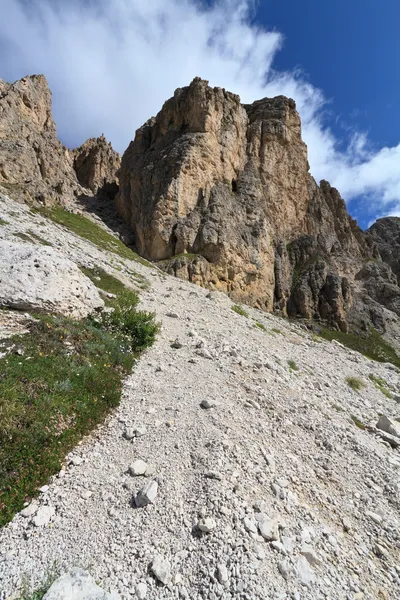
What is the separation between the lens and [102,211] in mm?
78812

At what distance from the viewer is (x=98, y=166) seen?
328 feet

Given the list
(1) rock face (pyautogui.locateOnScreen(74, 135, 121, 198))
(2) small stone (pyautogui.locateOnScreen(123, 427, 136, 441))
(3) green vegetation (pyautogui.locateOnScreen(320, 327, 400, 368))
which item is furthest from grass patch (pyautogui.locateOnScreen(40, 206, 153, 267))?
(3) green vegetation (pyautogui.locateOnScreen(320, 327, 400, 368))

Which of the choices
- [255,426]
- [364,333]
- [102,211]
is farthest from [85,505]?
[364,333]

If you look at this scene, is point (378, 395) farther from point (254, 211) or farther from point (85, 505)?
point (254, 211)

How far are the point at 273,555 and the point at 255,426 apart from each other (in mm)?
3352

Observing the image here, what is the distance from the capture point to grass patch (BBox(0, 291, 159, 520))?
18.1ft

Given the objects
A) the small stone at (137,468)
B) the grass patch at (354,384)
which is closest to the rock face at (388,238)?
the grass patch at (354,384)

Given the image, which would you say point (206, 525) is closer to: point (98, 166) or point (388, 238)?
point (98, 166)

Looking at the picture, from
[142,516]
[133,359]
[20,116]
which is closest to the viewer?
[142,516]

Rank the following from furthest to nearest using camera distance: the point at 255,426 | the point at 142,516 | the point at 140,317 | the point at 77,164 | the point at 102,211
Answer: the point at 77,164 → the point at 102,211 → the point at 140,317 → the point at 255,426 → the point at 142,516

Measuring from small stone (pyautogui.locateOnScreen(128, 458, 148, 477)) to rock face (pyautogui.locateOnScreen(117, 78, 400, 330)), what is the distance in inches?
1793

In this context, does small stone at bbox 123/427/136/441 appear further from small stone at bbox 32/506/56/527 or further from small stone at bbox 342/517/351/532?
small stone at bbox 342/517/351/532

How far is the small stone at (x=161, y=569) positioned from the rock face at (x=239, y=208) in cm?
4728

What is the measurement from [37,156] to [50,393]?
78.2 metres
